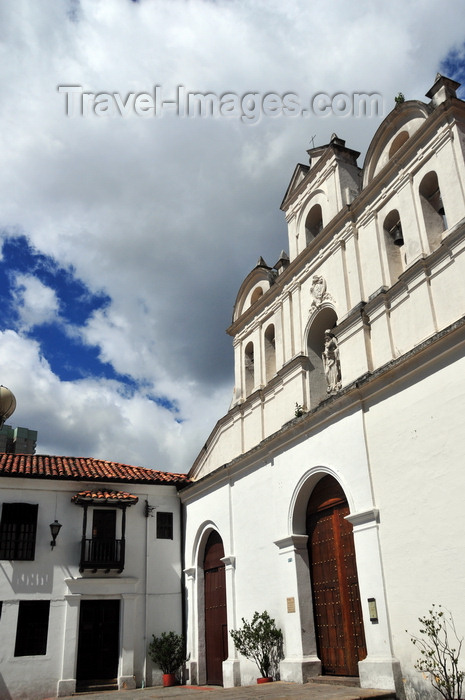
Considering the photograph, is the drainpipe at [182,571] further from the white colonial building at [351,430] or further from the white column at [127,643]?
the white column at [127,643]

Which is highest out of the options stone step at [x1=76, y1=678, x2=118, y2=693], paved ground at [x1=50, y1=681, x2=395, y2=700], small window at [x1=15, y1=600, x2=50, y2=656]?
small window at [x1=15, y1=600, x2=50, y2=656]

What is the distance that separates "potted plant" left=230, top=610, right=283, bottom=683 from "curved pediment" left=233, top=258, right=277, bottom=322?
27.7ft

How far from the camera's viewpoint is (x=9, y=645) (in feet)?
51.1

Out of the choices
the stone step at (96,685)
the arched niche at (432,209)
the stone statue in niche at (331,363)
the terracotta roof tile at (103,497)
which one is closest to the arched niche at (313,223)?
the stone statue in niche at (331,363)

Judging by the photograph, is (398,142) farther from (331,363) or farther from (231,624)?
(231,624)

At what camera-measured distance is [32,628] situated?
15969 mm

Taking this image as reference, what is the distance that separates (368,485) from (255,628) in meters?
4.72

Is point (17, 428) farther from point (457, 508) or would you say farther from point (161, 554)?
point (457, 508)

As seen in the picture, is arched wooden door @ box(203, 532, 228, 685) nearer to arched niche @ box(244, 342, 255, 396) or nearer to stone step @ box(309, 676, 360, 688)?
arched niche @ box(244, 342, 255, 396)

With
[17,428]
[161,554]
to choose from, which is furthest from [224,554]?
[17,428]

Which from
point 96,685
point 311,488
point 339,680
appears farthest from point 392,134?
point 96,685

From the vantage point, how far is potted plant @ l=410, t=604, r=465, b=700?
7.99 meters

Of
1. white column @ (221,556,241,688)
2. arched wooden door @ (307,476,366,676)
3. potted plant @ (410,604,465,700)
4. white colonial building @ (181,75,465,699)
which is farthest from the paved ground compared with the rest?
white column @ (221,556,241,688)

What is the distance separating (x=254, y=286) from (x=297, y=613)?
9093 mm
